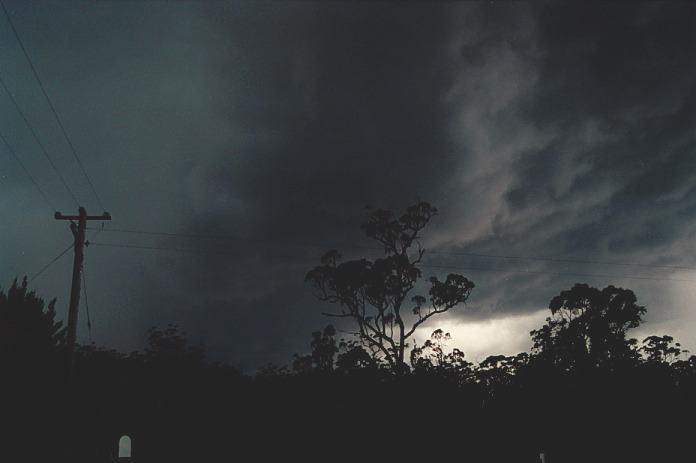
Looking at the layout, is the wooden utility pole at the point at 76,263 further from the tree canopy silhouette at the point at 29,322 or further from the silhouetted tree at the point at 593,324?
the silhouetted tree at the point at 593,324

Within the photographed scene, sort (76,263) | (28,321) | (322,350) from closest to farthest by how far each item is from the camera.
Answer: (76,263), (28,321), (322,350)

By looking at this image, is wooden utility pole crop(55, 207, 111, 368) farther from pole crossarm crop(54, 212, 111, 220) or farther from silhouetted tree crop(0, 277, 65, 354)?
silhouetted tree crop(0, 277, 65, 354)

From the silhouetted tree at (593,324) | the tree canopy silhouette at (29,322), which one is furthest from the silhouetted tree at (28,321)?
the silhouetted tree at (593,324)

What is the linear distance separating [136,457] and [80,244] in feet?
30.2

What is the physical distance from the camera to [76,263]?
1995cm

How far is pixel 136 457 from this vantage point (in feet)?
76.0

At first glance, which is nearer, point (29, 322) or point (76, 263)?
point (76, 263)

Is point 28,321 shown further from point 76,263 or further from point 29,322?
point 76,263

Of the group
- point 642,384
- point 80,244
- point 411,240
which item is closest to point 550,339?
point 411,240

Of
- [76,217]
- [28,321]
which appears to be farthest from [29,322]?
[76,217]

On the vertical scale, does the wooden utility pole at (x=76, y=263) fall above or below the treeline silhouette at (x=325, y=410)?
above

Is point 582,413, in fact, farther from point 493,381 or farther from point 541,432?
point 493,381

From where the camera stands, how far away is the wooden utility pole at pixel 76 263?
19.1 m

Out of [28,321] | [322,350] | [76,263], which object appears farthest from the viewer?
[322,350]
